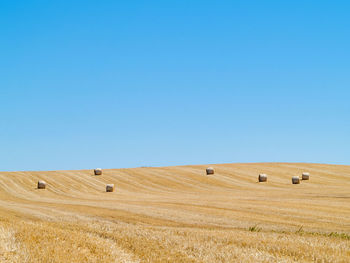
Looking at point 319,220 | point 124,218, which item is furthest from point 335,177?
point 124,218

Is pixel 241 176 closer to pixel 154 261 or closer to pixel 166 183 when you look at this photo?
pixel 166 183

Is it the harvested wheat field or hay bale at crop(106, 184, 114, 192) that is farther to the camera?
hay bale at crop(106, 184, 114, 192)

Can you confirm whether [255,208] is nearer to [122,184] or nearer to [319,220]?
[319,220]

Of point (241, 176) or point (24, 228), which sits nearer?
point (24, 228)

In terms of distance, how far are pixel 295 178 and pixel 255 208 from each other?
22.6 metres

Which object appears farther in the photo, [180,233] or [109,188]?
[109,188]

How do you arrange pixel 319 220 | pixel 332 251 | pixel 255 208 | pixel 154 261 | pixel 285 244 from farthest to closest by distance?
pixel 255 208, pixel 319 220, pixel 285 244, pixel 332 251, pixel 154 261

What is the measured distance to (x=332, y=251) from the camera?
388 inches

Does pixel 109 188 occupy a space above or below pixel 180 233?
below

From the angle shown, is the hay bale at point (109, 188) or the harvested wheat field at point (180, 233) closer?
the harvested wheat field at point (180, 233)

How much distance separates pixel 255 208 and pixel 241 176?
27.7m

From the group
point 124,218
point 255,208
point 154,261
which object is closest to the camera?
point 154,261

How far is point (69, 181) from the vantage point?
47.4 metres

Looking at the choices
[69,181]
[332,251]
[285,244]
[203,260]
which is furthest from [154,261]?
[69,181]
